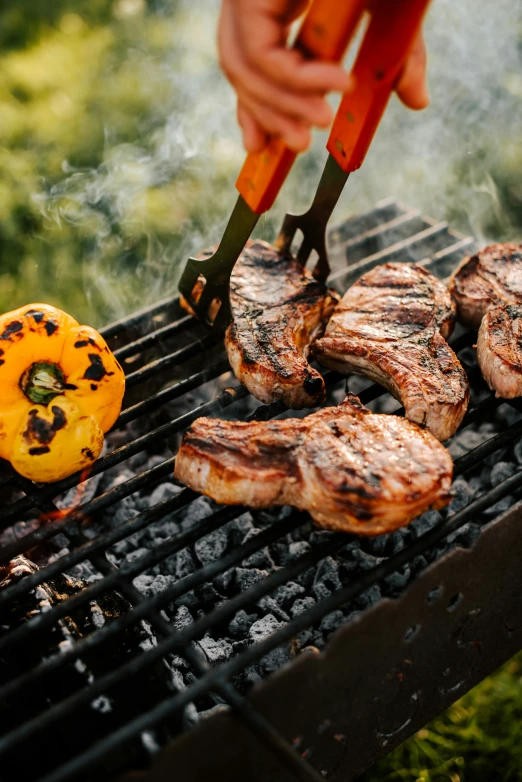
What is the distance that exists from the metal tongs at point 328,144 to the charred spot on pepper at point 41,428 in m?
0.83

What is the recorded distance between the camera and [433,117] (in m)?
4.50

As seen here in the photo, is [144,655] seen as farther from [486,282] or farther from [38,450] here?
[486,282]

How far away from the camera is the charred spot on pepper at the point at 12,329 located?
216cm

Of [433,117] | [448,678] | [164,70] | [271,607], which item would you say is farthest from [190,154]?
[448,678]

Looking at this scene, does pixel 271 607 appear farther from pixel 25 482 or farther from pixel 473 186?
pixel 473 186

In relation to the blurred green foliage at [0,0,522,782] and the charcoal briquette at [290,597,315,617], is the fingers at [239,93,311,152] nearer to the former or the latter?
the charcoal briquette at [290,597,315,617]

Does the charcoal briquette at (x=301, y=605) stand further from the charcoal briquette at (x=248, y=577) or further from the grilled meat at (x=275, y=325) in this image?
the grilled meat at (x=275, y=325)

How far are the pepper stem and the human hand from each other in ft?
3.55

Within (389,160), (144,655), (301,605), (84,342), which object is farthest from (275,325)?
(389,160)

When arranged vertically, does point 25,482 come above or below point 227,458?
below

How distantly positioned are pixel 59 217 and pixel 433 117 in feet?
8.60

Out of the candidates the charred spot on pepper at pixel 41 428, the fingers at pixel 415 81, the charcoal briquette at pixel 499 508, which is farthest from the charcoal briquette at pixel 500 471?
the charred spot on pepper at pixel 41 428

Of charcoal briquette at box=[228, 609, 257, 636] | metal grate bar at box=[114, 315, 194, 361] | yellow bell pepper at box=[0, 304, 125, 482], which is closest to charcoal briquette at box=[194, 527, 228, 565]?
charcoal briquette at box=[228, 609, 257, 636]

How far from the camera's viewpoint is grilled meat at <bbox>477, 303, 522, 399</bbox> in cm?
228
